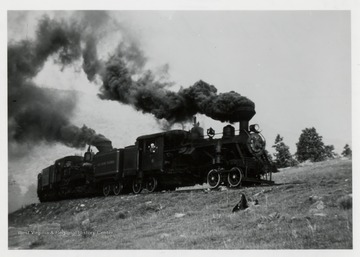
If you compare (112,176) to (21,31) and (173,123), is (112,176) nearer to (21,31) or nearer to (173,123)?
(173,123)

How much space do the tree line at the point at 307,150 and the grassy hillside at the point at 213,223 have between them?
1.15 meters

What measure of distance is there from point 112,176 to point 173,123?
3664mm

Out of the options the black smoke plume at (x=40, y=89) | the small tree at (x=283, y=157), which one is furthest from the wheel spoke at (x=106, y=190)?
the small tree at (x=283, y=157)

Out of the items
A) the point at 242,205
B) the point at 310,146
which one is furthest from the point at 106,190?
the point at 242,205

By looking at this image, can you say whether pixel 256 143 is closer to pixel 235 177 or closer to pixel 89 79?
pixel 235 177

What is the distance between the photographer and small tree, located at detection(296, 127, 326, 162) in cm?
1539

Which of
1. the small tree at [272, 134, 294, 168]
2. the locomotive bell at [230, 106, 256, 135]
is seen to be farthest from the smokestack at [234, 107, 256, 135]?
the small tree at [272, 134, 294, 168]

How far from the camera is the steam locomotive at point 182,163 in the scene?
1588 cm

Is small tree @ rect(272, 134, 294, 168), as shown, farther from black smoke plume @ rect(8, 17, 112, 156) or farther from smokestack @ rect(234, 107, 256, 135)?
black smoke plume @ rect(8, 17, 112, 156)

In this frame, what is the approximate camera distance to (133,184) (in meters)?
18.9

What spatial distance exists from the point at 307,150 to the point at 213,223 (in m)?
9.68

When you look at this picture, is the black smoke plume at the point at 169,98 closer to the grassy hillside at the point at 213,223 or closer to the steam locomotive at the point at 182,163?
the steam locomotive at the point at 182,163

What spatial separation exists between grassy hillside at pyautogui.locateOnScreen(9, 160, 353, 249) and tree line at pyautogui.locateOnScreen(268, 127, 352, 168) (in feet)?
3.76

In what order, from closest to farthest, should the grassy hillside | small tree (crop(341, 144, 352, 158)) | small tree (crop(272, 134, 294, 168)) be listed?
the grassy hillside < small tree (crop(341, 144, 352, 158)) < small tree (crop(272, 134, 294, 168))
